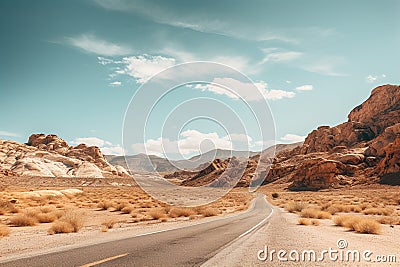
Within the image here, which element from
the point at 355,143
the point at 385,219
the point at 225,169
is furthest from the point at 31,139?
the point at 385,219

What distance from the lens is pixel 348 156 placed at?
94.3m

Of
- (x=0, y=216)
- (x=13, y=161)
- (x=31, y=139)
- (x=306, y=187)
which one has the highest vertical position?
(x=31, y=139)

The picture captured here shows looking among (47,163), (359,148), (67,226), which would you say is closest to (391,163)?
(359,148)

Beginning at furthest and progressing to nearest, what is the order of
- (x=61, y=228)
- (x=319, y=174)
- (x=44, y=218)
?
(x=319, y=174), (x=44, y=218), (x=61, y=228)

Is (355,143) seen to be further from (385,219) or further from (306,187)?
(385,219)

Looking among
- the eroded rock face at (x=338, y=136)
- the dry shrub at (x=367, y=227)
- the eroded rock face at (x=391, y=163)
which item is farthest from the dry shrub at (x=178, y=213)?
the eroded rock face at (x=338, y=136)

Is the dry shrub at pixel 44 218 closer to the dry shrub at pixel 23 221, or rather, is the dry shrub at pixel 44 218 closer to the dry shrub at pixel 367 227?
the dry shrub at pixel 23 221

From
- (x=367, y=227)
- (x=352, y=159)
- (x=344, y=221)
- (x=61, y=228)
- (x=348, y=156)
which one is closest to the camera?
(x=367, y=227)

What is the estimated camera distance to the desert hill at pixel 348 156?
8212 cm

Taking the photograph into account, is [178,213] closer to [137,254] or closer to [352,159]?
[137,254]

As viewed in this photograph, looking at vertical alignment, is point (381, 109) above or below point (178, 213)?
above

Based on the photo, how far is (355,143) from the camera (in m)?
120

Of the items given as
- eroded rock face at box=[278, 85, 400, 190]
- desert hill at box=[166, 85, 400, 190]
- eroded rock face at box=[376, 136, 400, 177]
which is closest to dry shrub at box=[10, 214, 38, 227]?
desert hill at box=[166, 85, 400, 190]

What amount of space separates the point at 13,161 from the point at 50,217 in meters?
120
